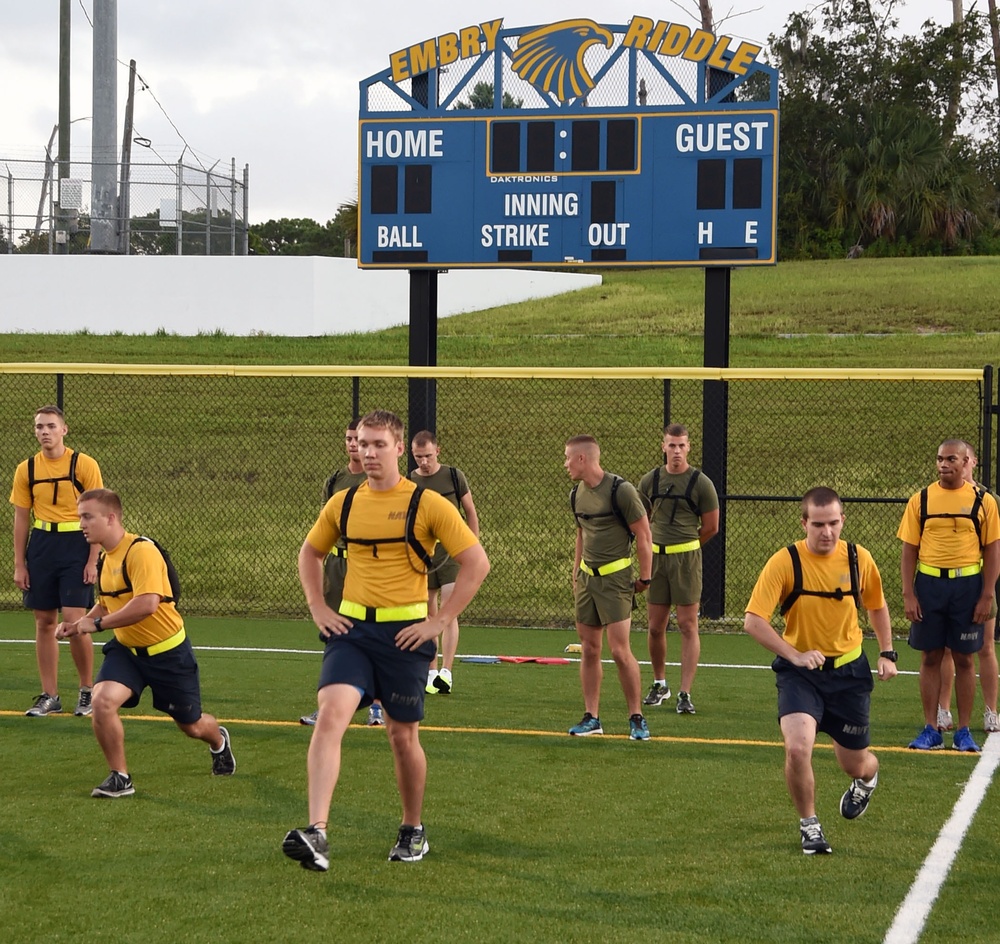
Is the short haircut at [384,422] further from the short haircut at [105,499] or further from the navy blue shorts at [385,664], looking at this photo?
the short haircut at [105,499]

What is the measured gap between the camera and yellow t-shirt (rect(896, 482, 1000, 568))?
834 cm

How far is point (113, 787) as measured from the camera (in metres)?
6.98

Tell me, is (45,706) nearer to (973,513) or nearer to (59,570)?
(59,570)

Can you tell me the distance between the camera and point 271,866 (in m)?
5.86

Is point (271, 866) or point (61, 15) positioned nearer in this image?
point (271, 866)

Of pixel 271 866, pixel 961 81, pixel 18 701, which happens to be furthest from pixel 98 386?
pixel 961 81

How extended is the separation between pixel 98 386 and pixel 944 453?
2033 cm

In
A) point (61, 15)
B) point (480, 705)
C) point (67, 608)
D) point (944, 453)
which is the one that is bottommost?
point (480, 705)

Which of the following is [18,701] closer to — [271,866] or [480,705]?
[480,705]

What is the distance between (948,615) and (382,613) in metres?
4.13

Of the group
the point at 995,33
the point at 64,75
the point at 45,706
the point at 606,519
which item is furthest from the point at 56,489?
the point at 995,33

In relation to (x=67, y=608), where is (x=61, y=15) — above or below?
above

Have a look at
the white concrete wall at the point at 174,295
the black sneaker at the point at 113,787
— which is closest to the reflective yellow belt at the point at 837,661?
the black sneaker at the point at 113,787

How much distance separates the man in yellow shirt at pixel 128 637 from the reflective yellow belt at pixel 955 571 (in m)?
4.36
